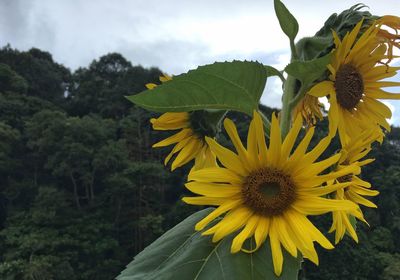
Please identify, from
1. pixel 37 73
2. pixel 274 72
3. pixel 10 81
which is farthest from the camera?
pixel 37 73

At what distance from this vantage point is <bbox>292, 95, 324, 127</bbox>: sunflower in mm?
578

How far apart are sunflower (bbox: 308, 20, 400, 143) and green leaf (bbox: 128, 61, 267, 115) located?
2.2 inches

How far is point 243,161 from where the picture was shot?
460mm

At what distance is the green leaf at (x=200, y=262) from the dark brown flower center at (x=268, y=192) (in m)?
0.04

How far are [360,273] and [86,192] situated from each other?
973 cm

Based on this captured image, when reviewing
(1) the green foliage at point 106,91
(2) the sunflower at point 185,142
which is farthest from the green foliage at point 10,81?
(2) the sunflower at point 185,142

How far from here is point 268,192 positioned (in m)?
0.47

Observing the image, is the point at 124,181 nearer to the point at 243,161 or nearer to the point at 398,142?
the point at 398,142

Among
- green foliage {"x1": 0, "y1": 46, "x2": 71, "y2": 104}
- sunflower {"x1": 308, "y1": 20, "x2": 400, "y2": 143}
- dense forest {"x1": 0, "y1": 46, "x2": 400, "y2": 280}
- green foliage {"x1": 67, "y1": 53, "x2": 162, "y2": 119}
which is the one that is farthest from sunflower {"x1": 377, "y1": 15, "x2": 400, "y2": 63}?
green foliage {"x1": 0, "y1": 46, "x2": 71, "y2": 104}

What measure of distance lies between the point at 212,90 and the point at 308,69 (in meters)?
0.09

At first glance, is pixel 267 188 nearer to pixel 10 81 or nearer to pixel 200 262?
pixel 200 262

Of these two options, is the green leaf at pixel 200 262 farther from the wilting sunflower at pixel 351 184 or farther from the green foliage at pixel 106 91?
the green foliage at pixel 106 91

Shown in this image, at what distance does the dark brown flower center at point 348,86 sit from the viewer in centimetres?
49

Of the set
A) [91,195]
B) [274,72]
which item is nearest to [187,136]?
[274,72]
